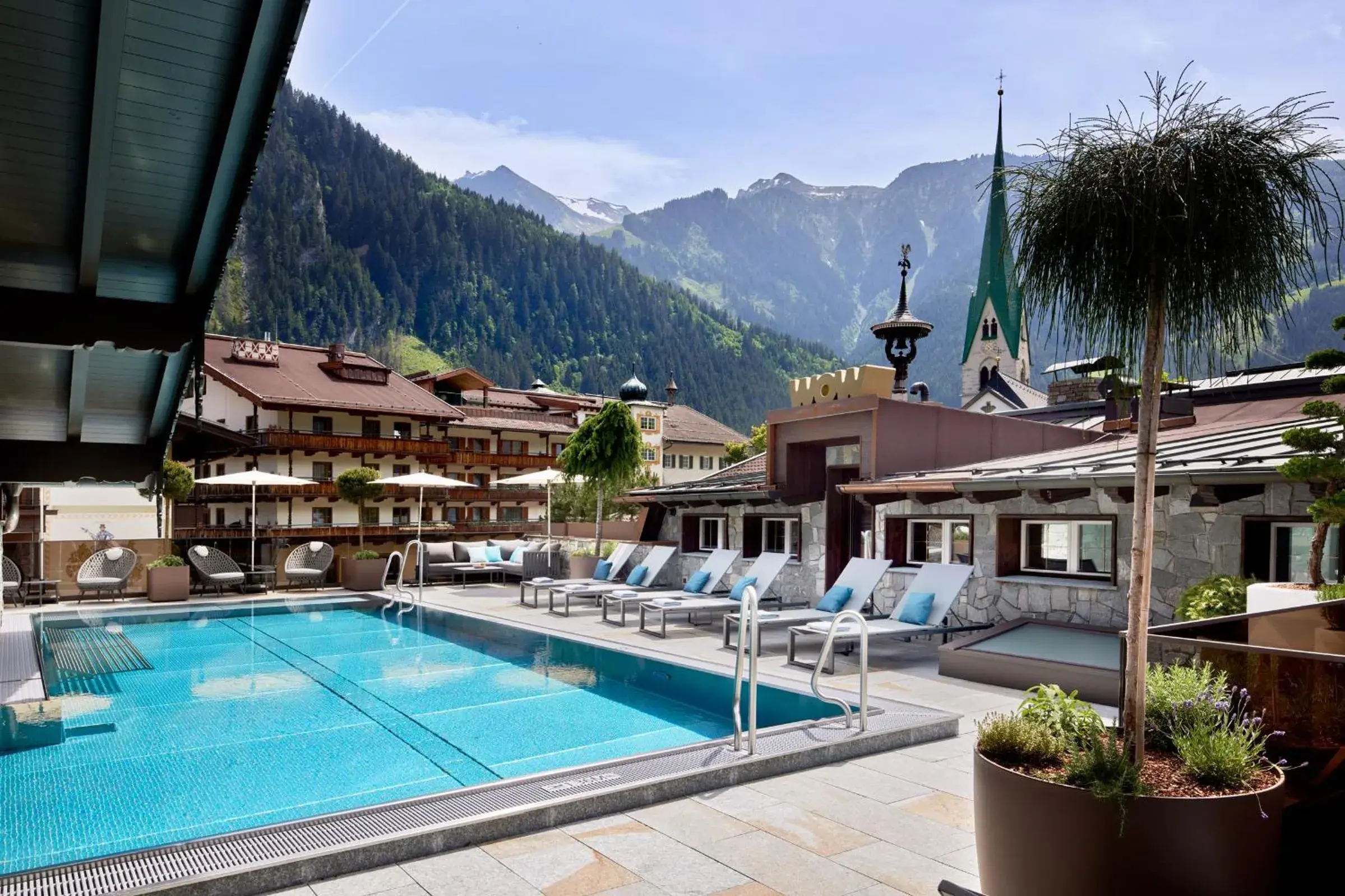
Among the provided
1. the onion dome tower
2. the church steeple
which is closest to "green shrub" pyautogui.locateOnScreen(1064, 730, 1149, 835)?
the onion dome tower

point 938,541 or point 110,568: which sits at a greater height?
point 938,541

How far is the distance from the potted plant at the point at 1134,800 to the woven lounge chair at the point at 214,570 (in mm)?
17507

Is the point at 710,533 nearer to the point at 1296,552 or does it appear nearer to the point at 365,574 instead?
the point at 365,574

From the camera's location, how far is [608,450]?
1969 cm

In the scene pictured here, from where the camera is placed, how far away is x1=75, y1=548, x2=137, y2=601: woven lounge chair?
666 inches

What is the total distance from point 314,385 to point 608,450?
21.5 m

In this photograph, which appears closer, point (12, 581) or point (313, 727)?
point (313, 727)

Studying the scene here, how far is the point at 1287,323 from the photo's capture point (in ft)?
13.5

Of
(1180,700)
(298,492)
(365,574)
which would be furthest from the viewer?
(298,492)

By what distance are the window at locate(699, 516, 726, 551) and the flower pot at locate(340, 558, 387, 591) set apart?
681 centimetres

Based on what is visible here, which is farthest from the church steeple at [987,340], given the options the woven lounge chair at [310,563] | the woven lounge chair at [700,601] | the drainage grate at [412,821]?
the drainage grate at [412,821]

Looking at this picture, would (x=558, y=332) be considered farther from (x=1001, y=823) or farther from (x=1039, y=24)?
(x=1001, y=823)

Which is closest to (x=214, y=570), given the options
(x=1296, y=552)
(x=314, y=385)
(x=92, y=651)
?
(x=92, y=651)

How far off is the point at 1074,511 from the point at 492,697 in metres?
7.26
